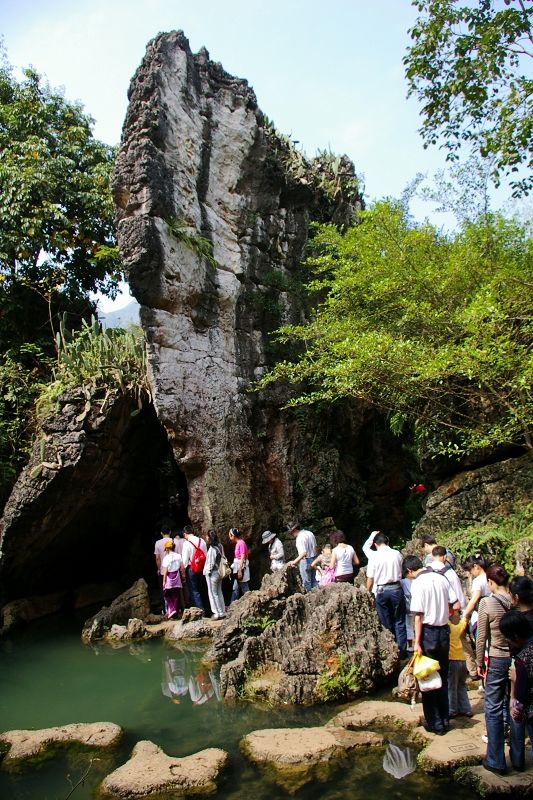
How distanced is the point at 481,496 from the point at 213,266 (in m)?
6.83

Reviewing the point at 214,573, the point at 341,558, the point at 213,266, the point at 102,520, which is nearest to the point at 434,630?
the point at 341,558

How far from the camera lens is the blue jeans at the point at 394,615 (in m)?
6.73

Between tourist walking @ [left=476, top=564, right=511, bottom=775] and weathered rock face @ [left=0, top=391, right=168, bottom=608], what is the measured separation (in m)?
8.25

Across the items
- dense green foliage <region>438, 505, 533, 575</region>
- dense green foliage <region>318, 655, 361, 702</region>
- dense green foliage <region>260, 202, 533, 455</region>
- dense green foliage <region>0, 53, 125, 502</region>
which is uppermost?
dense green foliage <region>0, 53, 125, 502</region>

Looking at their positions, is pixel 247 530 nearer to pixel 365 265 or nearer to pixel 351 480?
pixel 351 480

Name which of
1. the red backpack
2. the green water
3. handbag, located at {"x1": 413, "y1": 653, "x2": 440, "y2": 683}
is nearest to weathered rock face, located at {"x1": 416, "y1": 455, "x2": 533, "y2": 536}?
the red backpack

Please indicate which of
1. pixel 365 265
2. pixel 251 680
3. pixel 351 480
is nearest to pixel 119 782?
pixel 251 680

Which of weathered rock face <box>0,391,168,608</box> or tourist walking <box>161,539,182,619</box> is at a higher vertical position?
weathered rock face <box>0,391,168,608</box>

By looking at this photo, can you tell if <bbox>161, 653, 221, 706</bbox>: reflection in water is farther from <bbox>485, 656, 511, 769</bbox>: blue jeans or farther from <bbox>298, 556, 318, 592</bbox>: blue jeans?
<bbox>485, 656, 511, 769</bbox>: blue jeans

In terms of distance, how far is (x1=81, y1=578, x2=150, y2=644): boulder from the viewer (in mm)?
9742

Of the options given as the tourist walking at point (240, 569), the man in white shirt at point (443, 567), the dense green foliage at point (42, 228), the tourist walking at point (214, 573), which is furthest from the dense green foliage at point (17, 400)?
the man in white shirt at point (443, 567)

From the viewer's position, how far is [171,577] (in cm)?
1004

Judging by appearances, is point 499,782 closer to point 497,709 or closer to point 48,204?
point 497,709

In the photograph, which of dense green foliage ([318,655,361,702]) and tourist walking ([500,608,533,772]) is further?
dense green foliage ([318,655,361,702])
